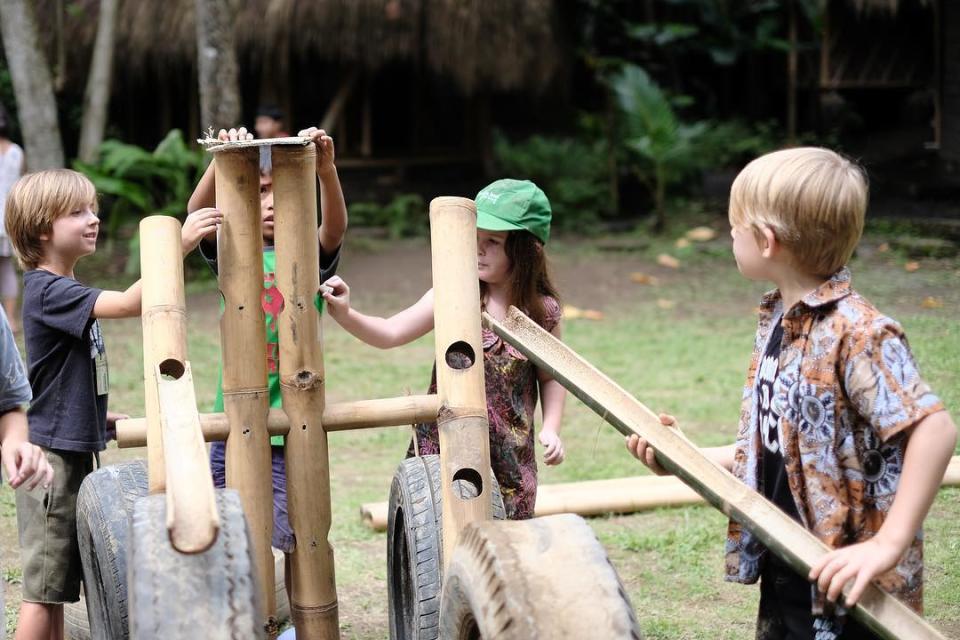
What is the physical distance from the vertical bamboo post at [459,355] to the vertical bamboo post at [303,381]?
313mm

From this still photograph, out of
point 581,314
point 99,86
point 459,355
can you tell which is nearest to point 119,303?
point 459,355

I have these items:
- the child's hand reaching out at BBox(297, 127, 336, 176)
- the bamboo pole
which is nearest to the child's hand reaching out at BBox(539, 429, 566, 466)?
the bamboo pole

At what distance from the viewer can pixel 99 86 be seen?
40.5ft

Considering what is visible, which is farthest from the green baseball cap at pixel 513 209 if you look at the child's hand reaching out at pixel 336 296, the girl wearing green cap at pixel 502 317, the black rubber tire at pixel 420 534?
the black rubber tire at pixel 420 534

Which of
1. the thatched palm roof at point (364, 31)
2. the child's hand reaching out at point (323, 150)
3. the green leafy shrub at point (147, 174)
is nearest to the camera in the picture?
the child's hand reaching out at point (323, 150)

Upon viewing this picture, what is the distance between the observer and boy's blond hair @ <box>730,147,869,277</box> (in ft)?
7.03

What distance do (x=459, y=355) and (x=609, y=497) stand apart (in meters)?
2.24

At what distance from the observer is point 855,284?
32.1 ft

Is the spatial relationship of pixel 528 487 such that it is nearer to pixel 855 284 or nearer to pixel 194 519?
pixel 194 519

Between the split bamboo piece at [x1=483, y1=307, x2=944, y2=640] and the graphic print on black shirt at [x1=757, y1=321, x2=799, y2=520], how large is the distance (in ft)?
0.43

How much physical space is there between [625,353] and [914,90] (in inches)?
432

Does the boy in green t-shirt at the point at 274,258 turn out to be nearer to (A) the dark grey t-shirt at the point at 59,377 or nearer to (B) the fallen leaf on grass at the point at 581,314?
(A) the dark grey t-shirt at the point at 59,377

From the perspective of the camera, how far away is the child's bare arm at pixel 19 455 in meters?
2.56

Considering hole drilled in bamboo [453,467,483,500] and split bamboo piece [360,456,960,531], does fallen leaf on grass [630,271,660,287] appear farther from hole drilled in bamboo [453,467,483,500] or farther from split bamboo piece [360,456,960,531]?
hole drilled in bamboo [453,467,483,500]
